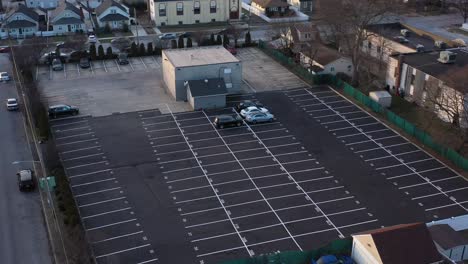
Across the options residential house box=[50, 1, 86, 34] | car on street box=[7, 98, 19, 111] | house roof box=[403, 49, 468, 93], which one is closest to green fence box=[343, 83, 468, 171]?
house roof box=[403, 49, 468, 93]

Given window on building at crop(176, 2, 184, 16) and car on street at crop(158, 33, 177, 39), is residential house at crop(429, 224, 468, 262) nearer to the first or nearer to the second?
car on street at crop(158, 33, 177, 39)

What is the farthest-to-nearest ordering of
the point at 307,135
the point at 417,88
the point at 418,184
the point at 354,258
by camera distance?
the point at 417,88 < the point at 307,135 < the point at 418,184 < the point at 354,258

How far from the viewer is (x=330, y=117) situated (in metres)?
43.5

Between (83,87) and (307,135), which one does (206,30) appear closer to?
(83,87)

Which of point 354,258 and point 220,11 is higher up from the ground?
point 220,11

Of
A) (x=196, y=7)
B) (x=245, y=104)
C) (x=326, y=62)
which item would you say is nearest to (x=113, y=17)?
(x=196, y=7)

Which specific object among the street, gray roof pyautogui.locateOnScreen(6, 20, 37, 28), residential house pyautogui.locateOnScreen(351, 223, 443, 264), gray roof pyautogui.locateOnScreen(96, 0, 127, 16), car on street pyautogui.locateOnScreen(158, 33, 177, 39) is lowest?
the street

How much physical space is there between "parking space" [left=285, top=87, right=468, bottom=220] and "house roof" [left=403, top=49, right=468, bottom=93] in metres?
6.36

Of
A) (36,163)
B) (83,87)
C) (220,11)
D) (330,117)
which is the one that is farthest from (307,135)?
(220,11)

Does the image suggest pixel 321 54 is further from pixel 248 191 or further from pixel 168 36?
pixel 248 191

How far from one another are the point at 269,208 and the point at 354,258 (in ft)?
21.3

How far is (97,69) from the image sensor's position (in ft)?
184

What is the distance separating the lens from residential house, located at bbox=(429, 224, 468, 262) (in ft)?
85.7

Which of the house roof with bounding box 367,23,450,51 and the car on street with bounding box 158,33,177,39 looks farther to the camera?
the car on street with bounding box 158,33,177,39
